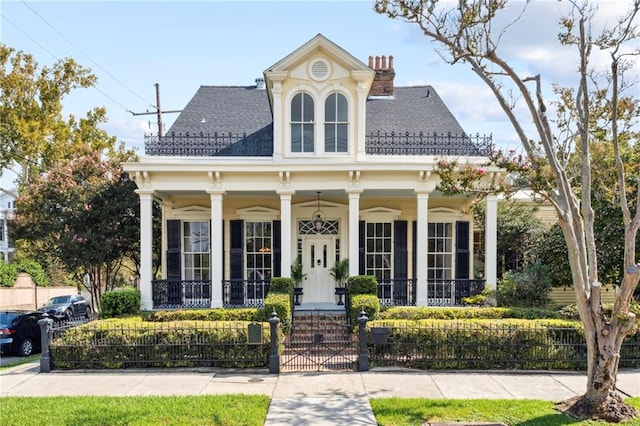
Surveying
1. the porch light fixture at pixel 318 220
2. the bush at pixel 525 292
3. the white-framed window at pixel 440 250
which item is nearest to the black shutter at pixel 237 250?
the porch light fixture at pixel 318 220

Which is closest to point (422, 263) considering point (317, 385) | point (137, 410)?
point (317, 385)

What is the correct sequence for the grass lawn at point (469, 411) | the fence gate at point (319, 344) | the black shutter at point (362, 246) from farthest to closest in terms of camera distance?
1. the black shutter at point (362, 246)
2. the fence gate at point (319, 344)
3. the grass lawn at point (469, 411)

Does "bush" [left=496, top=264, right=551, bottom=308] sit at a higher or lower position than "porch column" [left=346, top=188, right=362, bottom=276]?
lower

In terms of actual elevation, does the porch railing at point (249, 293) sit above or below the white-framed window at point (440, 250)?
below

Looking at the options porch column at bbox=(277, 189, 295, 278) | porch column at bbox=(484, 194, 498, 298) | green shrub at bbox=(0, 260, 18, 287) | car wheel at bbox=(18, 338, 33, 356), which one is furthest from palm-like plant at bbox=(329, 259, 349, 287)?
green shrub at bbox=(0, 260, 18, 287)

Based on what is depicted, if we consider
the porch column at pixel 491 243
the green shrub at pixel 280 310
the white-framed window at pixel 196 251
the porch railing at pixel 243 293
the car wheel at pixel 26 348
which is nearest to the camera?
the green shrub at pixel 280 310

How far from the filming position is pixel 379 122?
58.7 ft

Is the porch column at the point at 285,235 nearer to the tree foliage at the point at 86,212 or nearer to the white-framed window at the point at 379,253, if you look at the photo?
the white-framed window at the point at 379,253

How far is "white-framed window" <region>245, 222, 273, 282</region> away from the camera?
17.5m

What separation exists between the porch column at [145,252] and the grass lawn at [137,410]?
6.41 metres

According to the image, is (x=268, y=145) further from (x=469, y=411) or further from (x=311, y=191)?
(x=469, y=411)

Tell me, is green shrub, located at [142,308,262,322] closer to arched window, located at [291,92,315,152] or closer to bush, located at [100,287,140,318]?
bush, located at [100,287,140,318]

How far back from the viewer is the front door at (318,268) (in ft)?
56.3

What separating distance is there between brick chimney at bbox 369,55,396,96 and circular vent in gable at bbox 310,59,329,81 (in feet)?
14.9
